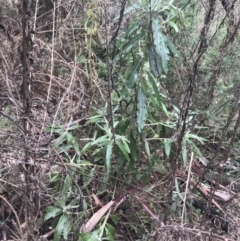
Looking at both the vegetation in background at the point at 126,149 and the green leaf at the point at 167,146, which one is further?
the green leaf at the point at 167,146

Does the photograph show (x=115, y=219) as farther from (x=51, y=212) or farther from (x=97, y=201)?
Answer: (x=51, y=212)

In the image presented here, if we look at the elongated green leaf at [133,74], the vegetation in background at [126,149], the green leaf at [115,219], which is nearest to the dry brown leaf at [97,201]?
the vegetation in background at [126,149]

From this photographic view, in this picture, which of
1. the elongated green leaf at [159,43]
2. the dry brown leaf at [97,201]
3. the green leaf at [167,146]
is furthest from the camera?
the dry brown leaf at [97,201]

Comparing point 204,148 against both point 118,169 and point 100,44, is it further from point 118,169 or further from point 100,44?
point 100,44

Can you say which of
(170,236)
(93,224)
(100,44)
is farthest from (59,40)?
(170,236)

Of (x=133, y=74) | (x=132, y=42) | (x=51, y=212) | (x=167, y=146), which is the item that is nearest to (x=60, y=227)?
(x=51, y=212)

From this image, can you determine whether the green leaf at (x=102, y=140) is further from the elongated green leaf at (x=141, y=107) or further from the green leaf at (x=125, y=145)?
the elongated green leaf at (x=141, y=107)

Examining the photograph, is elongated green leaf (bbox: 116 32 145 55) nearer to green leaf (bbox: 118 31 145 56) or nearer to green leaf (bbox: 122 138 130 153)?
green leaf (bbox: 118 31 145 56)

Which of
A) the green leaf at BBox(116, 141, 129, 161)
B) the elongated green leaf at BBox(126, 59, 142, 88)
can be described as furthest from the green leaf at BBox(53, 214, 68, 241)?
the elongated green leaf at BBox(126, 59, 142, 88)

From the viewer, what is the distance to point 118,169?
2271 millimetres

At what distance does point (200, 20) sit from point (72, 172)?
5.76 feet

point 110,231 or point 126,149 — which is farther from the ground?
point 126,149

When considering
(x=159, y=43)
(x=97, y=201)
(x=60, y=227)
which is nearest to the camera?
(x=159, y=43)

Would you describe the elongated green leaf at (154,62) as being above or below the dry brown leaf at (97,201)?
above
